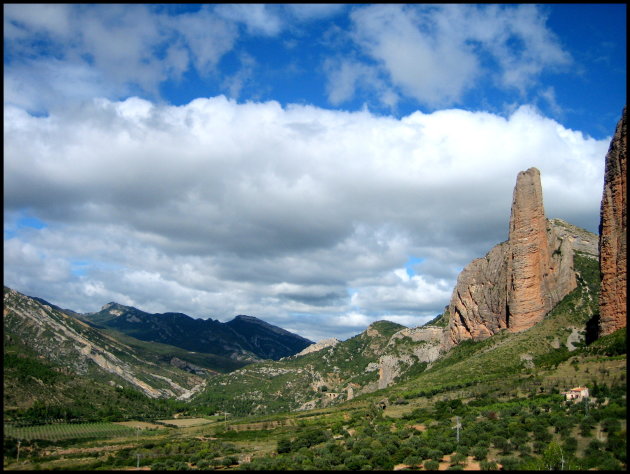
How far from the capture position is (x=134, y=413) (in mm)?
173125

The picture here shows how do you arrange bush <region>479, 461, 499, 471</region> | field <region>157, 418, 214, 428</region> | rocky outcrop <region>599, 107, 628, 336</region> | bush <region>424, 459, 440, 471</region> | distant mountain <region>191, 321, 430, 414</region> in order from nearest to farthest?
bush <region>479, 461, 499, 471</region> < bush <region>424, 459, 440, 471</region> < rocky outcrop <region>599, 107, 628, 336</region> < field <region>157, 418, 214, 428</region> < distant mountain <region>191, 321, 430, 414</region>

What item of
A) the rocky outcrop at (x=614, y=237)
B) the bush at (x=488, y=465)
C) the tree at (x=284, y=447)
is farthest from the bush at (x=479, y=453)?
the rocky outcrop at (x=614, y=237)

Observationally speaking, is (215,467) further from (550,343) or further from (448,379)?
(550,343)

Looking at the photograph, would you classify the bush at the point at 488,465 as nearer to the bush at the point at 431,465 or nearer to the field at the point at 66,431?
the bush at the point at 431,465

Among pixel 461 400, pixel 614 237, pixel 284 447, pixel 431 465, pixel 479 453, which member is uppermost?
pixel 614 237

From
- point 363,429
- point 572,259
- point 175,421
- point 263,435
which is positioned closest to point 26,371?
point 175,421

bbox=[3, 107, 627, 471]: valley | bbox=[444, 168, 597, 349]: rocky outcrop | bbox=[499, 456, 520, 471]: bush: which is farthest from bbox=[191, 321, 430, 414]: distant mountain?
bbox=[499, 456, 520, 471]: bush

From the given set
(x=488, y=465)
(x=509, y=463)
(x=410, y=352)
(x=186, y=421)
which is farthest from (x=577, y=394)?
(x=186, y=421)

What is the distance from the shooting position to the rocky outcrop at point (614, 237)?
74688 millimetres

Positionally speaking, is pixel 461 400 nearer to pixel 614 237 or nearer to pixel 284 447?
pixel 284 447

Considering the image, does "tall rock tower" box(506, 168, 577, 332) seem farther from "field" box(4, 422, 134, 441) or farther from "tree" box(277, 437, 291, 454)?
"field" box(4, 422, 134, 441)

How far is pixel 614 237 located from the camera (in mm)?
76188

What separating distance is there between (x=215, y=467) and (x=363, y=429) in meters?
24.5

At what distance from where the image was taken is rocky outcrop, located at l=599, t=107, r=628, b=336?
245 feet
